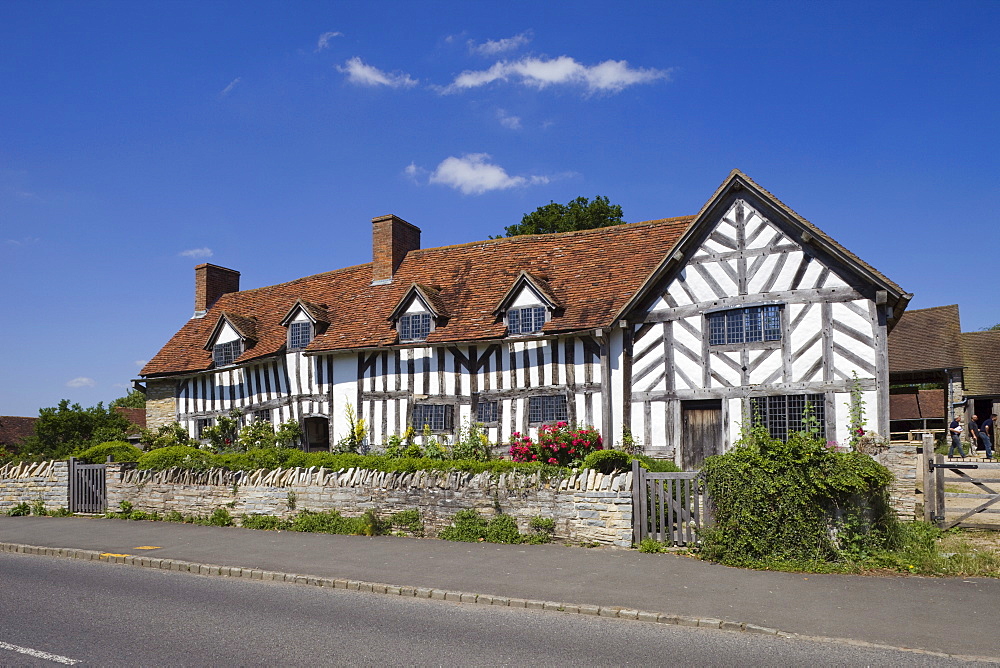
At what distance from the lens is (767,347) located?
60.6 ft

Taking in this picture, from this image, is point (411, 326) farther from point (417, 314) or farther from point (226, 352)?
point (226, 352)

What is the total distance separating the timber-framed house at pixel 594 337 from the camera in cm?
1792

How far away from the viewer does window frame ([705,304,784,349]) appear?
60.6 ft

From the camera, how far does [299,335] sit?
85.3 ft

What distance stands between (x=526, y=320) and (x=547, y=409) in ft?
8.47

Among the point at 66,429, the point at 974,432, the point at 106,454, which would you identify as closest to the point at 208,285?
the point at 66,429

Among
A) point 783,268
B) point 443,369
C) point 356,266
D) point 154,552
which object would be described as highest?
point 356,266

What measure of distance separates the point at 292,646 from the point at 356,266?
2267 centimetres

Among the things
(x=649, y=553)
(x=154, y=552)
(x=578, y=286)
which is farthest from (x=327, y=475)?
(x=578, y=286)

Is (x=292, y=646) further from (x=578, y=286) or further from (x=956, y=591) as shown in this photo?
(x=578, y=286)

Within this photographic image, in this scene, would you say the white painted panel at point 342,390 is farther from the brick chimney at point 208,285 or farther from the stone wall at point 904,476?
the stone wall at point 904,476

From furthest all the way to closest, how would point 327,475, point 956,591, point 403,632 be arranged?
point 327,475
point 956,591
point 403,632

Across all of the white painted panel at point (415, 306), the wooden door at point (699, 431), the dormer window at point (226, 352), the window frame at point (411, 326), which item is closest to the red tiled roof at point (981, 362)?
the wooden door at point (699, 431)

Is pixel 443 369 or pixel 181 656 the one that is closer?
pixel 181 656
